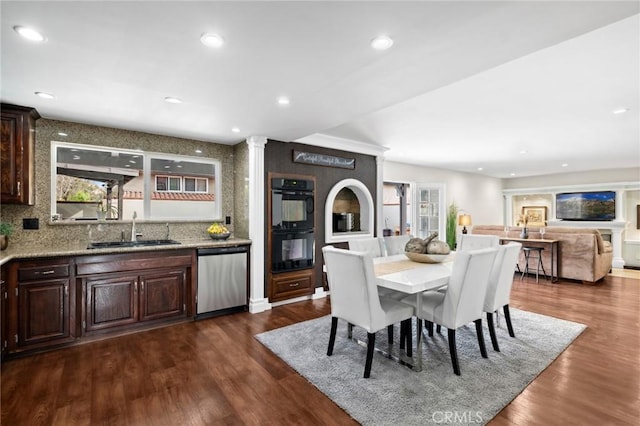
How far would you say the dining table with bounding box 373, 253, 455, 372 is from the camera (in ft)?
7.52

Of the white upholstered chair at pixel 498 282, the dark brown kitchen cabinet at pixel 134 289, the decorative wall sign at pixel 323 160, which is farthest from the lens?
the decorative wall sign at pixel 323 160

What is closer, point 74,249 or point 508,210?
point 74,249

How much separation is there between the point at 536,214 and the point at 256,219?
936cm

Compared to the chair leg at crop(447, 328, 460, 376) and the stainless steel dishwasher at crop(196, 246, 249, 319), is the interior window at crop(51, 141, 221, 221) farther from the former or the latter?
the chair leg at crop(447, 328, 460, 376)

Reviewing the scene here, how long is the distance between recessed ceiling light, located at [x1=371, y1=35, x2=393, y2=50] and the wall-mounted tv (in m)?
9.43

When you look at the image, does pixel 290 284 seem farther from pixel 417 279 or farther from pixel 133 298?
pixel 417 279

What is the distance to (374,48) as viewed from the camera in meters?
1.87

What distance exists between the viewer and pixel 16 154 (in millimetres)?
2951

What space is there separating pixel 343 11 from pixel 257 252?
3114mm

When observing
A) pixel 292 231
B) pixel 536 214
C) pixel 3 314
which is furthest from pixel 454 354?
pixel 536 214

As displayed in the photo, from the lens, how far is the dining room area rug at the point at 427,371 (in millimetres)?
1985

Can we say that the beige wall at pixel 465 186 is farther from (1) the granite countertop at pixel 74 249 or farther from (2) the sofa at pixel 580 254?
(1) the granite countertop at pixel 74 249

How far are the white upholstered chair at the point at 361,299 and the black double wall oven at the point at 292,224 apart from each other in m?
1.72

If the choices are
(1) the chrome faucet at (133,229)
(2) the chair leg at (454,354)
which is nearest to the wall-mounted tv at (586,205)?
(2) the chair leg at (454,354)
